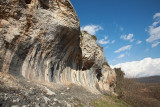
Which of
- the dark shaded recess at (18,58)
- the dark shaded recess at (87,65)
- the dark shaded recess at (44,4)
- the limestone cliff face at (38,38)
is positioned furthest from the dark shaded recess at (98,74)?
the dark shaded recess at (18,58)

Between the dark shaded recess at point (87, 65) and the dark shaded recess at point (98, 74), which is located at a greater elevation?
the dark shaded recess at point (87, 65)

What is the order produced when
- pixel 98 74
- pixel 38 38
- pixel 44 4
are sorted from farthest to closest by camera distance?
pixel 98 74 < pixel 44 4 < pixel 38 38

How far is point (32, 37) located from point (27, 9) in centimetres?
150

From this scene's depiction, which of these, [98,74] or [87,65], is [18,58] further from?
[98,74]

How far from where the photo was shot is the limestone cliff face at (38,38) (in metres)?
5.13

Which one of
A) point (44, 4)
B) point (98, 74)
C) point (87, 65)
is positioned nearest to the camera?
point (44, 4)

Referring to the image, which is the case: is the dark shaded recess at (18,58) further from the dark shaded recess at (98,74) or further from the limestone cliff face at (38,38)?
the dark shaded recess at (98,74)

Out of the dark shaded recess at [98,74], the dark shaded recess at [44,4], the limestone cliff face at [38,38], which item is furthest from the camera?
the dark shaded recess at [98,74]

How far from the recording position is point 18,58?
5516mm

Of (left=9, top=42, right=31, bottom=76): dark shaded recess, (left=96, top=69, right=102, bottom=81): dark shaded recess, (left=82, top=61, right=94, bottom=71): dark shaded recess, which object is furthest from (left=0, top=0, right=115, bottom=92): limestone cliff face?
(left=96, top=69, right=102, bottom=81): dark shaded recess

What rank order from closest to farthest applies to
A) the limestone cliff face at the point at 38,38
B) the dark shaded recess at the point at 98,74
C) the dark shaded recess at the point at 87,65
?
the limestone cliff face at the point at 38,38 < the dark shaded recess at the point at 87,65 < the dark shaded recess at the point at 98,74

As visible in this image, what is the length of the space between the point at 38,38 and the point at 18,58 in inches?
62.2

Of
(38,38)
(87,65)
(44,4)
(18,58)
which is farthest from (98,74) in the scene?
(18,58)

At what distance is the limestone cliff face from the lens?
513cm
